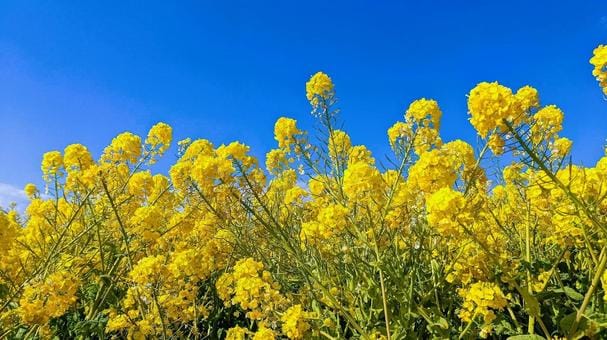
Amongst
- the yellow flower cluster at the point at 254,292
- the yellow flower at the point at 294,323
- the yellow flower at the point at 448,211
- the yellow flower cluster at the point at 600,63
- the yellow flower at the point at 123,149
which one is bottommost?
the yellow flower at the point at 294,323

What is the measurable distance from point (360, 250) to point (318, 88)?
1371 mm

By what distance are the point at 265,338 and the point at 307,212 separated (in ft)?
6.95

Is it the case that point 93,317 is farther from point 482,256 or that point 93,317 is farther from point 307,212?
point 482,256

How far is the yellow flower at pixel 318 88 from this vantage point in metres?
4.01

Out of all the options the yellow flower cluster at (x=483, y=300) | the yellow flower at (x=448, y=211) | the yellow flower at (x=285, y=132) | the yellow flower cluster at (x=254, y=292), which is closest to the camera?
the yellow flower at (x=448, y=211)

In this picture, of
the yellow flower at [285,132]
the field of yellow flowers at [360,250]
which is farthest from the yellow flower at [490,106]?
the yellow flower at [285,132]

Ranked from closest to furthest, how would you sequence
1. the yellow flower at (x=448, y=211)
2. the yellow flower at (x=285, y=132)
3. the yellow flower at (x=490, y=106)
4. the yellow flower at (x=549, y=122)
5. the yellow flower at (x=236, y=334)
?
1. the yellow flower at (x=490, y=106)
2. the yellow flower at (x=448, y=211)
3. the yellow flower at (x=236, y=334)
4. the yellow flower at (x=549, y=122)
5. the yellow flower at (x=285, y=132)

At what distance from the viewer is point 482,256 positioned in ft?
9.34

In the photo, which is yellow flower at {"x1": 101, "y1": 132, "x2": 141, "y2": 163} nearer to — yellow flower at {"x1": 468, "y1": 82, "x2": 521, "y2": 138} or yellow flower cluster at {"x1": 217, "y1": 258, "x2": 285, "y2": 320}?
yellow flower cluster at {"x1": 217, "y1": 258, "x2": 285, "y2": 320}

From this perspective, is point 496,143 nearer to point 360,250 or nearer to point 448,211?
point 448,211

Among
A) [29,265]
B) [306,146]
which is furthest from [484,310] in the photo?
[29,265]

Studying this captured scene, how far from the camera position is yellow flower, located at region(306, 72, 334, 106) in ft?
13.1

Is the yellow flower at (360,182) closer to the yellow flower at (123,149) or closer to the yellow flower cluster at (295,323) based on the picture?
the yellow flower cluster at (295,323)

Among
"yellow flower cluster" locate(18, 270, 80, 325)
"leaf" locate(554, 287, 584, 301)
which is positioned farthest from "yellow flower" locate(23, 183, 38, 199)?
Answer: "leaf" locate(554, 287, 584, 301)
